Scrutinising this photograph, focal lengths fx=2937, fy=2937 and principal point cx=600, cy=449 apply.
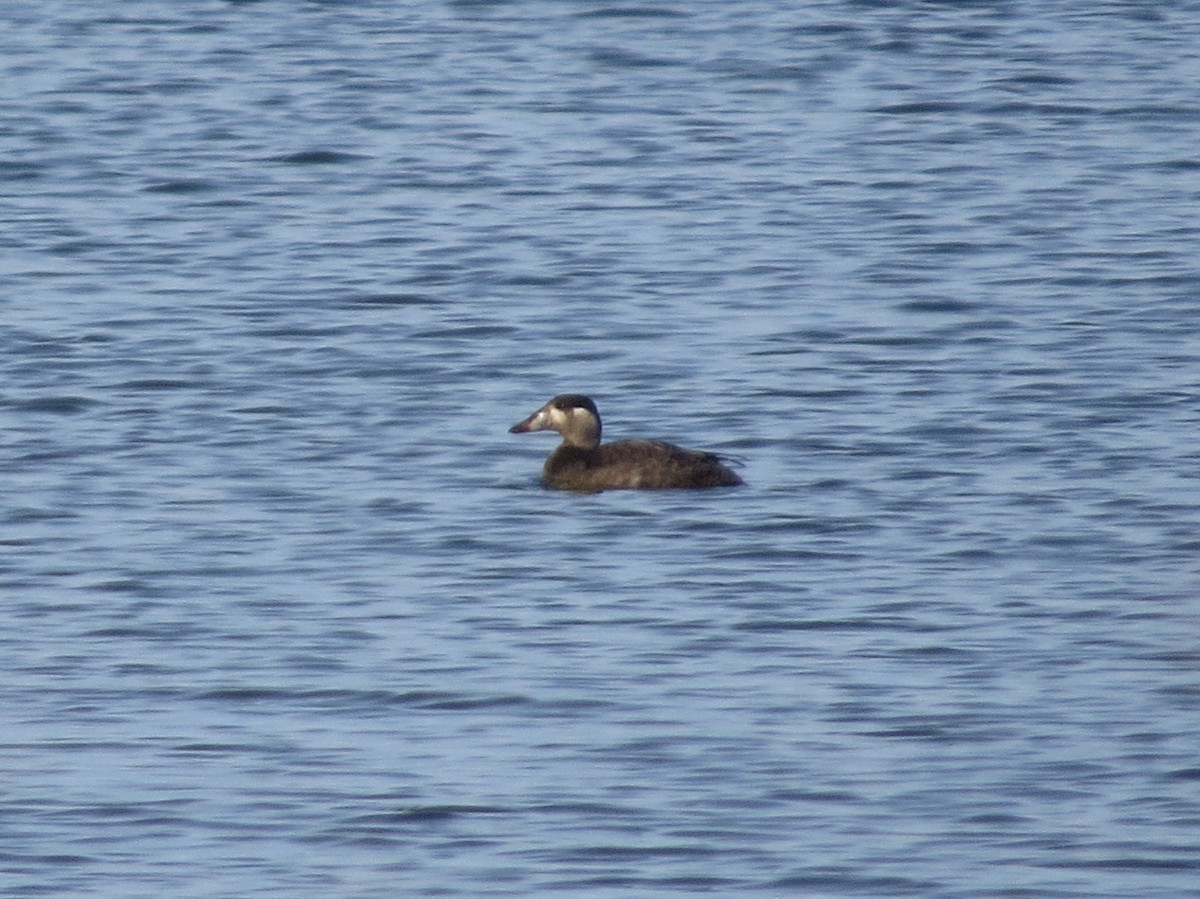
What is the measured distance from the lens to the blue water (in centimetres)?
869

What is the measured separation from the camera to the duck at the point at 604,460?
43.3ft

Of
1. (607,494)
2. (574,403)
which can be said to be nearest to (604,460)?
(607,494)

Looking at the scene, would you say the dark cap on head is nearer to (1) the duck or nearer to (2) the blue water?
(1) the duck

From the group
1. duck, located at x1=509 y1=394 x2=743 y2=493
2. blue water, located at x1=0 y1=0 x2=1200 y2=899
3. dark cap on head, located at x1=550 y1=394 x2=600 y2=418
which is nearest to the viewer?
blue water, located at x1=0 y1=0 x2=1200 y2=899

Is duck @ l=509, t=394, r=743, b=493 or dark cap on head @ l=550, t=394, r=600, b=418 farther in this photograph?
dark cap on head @ l=550, t=394, r=600, b=418

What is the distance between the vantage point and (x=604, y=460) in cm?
1355

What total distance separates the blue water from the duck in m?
0.17

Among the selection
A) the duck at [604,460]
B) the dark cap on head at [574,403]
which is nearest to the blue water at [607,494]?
the duck at [604,460]

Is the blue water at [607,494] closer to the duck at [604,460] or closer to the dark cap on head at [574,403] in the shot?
the duck at [604,460]

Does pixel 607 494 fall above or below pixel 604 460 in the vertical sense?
below

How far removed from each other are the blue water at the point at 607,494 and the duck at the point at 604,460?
17cm

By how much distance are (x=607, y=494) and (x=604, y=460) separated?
0.54ft

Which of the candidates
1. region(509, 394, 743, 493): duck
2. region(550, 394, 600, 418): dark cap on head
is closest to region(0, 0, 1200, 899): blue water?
region(509, 394, 743, 493): duck

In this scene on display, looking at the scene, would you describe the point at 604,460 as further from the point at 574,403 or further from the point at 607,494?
the point at 574,403
